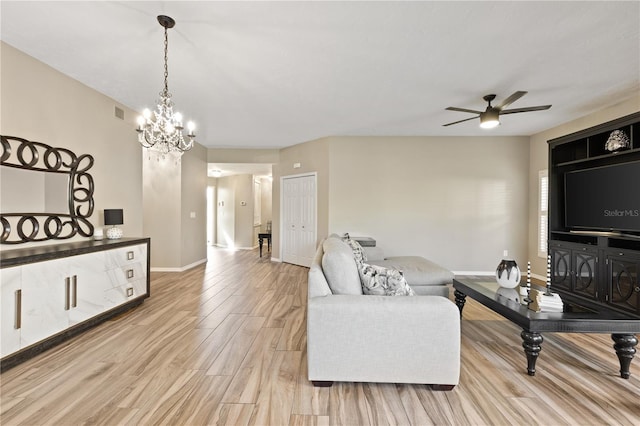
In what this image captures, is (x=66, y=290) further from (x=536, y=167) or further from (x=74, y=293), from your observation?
(x=536, y=167)

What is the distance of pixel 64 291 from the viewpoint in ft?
8.72

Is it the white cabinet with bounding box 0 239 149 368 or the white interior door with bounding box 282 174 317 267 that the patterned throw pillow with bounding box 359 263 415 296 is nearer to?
the white cabinet with bounding box 0 239 149 368

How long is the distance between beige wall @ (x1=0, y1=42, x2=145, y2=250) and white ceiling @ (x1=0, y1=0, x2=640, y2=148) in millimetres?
177

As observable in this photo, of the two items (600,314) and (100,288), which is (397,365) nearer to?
(600,314)

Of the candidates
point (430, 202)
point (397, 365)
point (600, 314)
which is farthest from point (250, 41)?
point (430, 202)

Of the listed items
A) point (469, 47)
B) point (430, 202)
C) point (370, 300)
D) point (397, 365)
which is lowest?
point (397, 365)

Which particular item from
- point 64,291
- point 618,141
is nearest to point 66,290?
point 64,291

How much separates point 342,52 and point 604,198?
393 centimetres

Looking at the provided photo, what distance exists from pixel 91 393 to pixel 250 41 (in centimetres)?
291

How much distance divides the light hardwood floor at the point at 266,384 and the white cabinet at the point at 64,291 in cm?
20

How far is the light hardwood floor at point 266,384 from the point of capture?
1.76 m

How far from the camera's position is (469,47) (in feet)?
8.75

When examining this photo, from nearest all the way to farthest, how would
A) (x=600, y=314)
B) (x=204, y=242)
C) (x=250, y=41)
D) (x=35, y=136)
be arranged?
(x=600, y=314)
(x=250, y=41)
(x=35, y=136)
(x=204, y=242)

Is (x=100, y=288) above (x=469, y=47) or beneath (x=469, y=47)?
beneath
